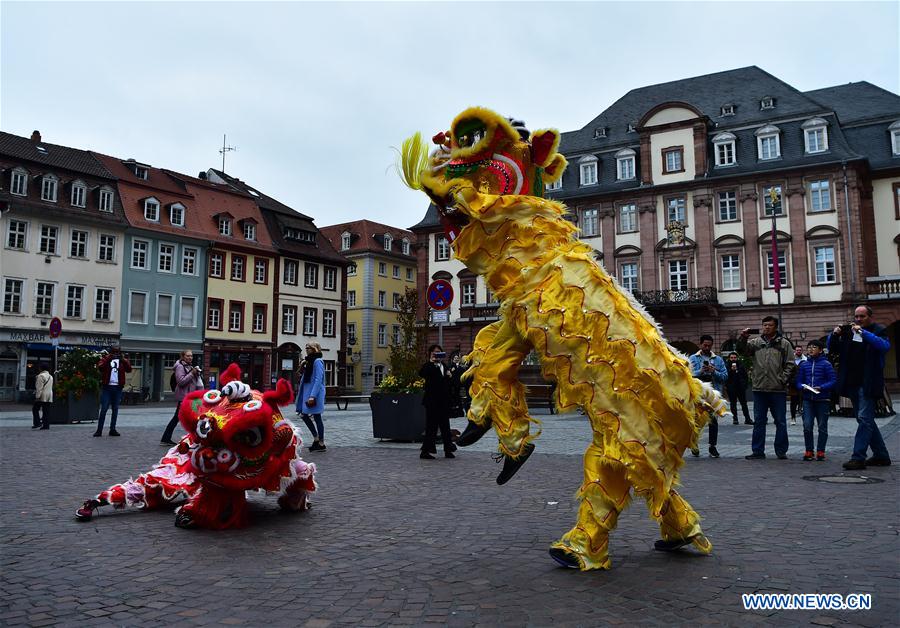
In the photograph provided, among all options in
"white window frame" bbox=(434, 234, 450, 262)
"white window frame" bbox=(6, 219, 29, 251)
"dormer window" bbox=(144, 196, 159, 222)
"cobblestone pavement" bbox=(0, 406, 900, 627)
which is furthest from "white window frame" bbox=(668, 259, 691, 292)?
"white window frame" bbox=(6, 219, 29, 251)

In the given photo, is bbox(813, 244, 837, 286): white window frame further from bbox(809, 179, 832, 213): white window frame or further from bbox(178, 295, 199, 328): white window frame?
bbox(178, 295, 199, 328): white window frame

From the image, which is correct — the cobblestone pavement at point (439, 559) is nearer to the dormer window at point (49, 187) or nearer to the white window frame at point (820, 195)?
the white window frame at point (820, 195)

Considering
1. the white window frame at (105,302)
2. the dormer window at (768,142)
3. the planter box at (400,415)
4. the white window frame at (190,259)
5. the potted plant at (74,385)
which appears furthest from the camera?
the white window frame at (190,259)

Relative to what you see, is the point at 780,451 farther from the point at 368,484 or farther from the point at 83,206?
the point at 83,206

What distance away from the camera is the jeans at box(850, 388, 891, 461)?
828cm

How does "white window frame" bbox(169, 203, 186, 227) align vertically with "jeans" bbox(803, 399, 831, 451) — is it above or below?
above

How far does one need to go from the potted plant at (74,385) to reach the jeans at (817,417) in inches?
619

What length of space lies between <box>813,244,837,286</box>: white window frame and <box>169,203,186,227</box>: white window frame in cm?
3397

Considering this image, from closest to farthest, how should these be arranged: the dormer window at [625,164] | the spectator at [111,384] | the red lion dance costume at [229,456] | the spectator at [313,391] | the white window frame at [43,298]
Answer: the red lion dance costume at [229,456], the spectator at [313,391], the spectator at [111,384], the white window frame at [43,298], the dormer window at [625,164]

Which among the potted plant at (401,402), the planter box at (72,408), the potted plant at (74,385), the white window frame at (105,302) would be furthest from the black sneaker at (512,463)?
the white window frame at (105,302)

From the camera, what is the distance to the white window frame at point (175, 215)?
4041 cm

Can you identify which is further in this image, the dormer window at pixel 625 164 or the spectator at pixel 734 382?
the dormer window at pixel 625 164

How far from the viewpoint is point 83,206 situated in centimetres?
3638
